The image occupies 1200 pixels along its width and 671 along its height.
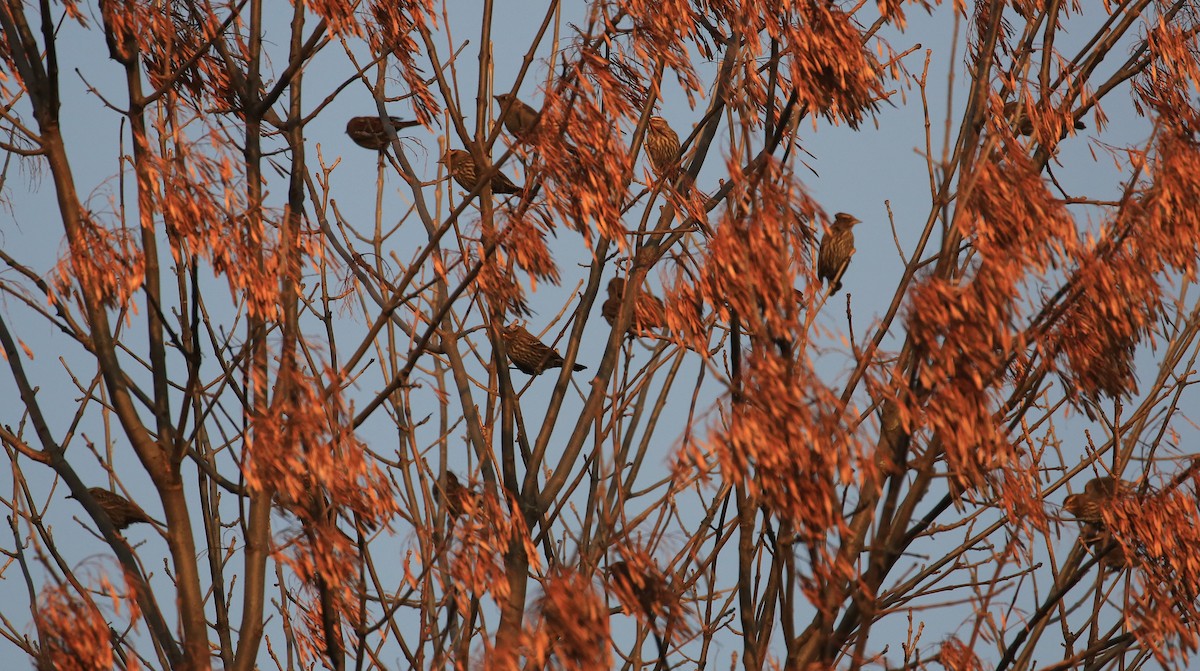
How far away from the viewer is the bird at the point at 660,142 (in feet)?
18.5

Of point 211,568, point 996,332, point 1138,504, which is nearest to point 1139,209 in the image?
point 996,332

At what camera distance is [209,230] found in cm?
370

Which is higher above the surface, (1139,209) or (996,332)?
(1139,209)

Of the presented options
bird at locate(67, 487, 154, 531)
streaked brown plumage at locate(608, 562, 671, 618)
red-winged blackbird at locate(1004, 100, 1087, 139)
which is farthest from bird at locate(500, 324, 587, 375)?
streaked brown plumage at locate(608, 562, 671, 618)

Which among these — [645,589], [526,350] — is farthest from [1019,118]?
[526,350]

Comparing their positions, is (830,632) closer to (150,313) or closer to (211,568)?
(150,313)

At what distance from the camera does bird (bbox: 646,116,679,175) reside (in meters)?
5.65

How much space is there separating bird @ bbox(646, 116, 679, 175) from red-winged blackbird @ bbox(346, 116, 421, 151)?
1274mm

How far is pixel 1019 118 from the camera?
14.5 feet

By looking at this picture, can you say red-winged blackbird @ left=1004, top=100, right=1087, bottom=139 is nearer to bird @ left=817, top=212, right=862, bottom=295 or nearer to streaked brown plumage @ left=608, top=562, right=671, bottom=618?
bird @ left=817, top=212, right=862, bottom=295

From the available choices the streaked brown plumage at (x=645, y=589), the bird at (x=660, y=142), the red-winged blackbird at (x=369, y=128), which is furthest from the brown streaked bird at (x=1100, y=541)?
the red-winged blackbird at (x=369, y=128)

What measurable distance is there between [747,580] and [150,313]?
81.9 inches

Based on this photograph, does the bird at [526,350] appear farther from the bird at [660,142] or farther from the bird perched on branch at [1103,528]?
the bird perched on branch at [1103,528]

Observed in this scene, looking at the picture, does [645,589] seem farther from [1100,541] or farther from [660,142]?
[660,142]
